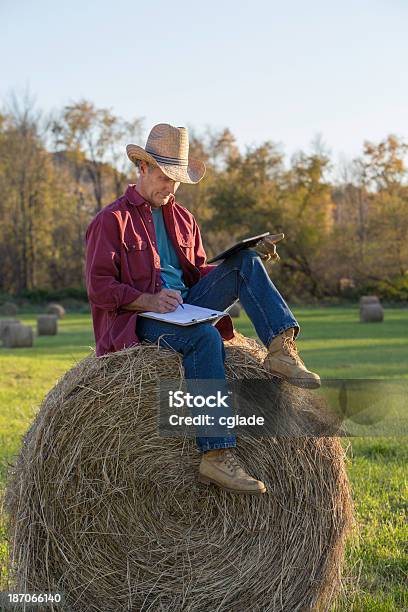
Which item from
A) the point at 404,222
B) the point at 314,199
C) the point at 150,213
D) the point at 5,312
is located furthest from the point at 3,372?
the point at 314,199

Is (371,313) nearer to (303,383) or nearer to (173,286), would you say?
(173,286)

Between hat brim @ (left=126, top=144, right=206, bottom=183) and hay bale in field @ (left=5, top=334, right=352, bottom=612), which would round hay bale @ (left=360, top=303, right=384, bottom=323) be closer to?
hat brim @ (left=126, top=144, right=206, bottom=183)

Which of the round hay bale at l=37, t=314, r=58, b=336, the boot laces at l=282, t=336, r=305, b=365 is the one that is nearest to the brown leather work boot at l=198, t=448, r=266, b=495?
the boot laces at l=282, t=336, r=305, b=365

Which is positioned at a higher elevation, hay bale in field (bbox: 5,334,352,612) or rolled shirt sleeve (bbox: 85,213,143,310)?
rolled shirt sleeve (bbox: 85,213,143,310)

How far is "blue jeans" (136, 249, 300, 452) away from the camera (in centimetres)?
445

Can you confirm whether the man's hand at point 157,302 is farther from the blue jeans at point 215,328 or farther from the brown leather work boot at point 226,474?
the brown leather work boot at point 226,474

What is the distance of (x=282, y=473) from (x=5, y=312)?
36.7 m

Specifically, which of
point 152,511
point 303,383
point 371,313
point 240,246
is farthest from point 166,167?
point 371,313

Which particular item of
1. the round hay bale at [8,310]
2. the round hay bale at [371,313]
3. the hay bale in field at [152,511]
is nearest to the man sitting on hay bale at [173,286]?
the hay bale in field at [152,511]

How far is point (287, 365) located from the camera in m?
4.50

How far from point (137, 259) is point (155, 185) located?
1.39 ft

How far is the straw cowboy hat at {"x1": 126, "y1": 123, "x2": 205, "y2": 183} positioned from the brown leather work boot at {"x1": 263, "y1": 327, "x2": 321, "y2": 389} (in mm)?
1034

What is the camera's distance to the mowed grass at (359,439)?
487cm

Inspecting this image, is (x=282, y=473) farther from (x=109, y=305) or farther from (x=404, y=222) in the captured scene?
(x=404, y=222)
